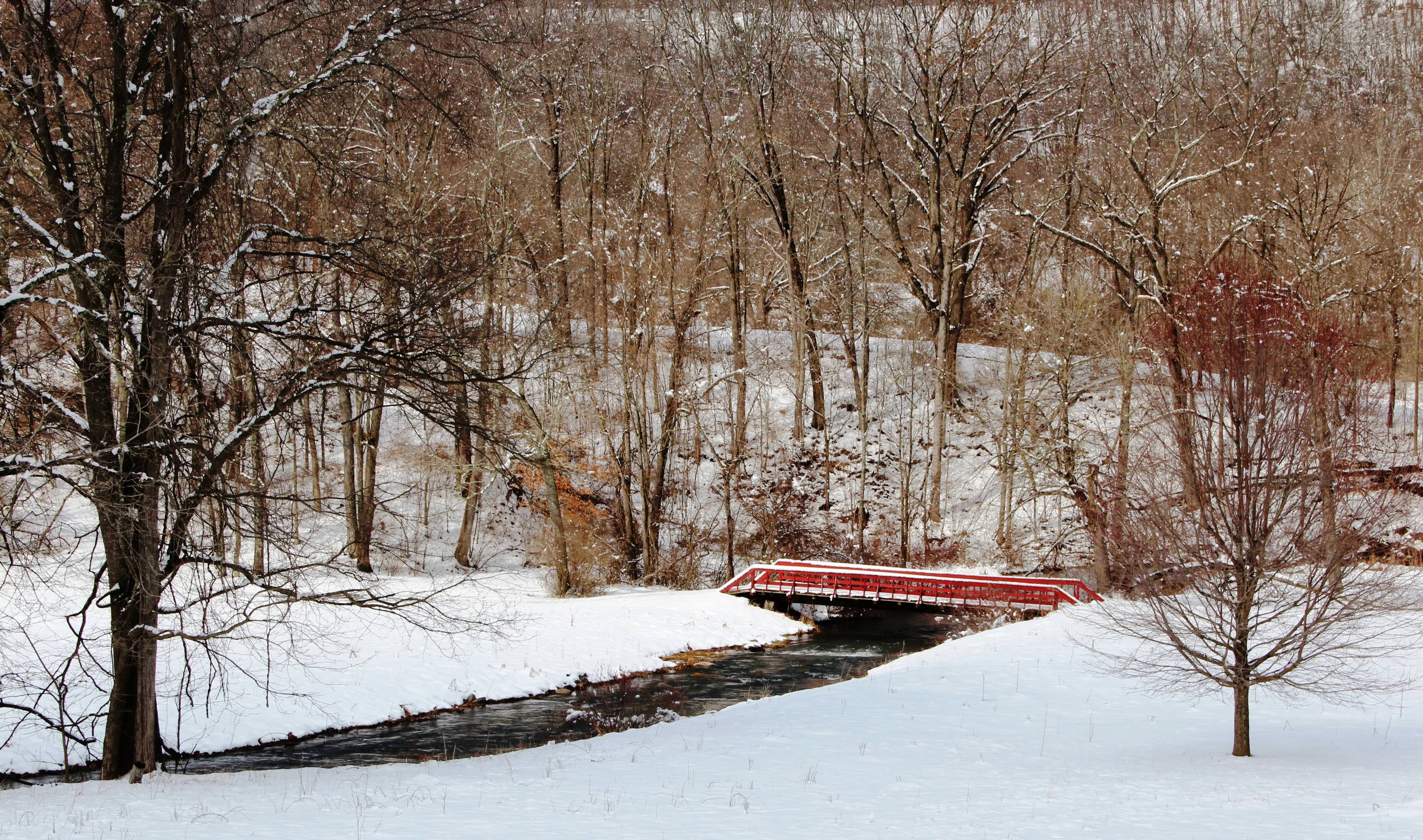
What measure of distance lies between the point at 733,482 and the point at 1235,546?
21.7 m

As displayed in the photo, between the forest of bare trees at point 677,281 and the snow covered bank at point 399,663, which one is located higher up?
the forest of bare trees at point 677,281

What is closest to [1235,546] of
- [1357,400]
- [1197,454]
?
[1197,454]

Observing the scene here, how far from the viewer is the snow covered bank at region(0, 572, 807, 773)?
14.5 metres

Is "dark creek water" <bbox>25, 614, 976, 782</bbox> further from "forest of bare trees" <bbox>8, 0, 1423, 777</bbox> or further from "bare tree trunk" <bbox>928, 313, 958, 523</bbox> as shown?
"bare tree trunk" <bbox>928, 313, 958, 523</bbox>

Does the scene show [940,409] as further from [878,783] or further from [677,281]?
[878,783]

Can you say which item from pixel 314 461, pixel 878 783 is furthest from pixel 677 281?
pixel 878 783

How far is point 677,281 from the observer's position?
34.9 metres

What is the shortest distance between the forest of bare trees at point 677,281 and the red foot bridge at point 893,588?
2502mm

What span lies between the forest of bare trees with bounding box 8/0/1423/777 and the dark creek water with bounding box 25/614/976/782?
7.76ft

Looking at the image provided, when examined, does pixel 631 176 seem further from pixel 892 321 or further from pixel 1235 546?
pixel 1235 546

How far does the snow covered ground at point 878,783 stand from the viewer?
26.2 feet

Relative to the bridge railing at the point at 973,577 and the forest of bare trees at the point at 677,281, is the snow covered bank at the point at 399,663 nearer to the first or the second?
the forest of bare trees at the point at 677,281

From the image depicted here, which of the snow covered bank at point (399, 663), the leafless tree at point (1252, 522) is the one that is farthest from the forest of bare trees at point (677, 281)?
the snow covered bank at point (399, 663)

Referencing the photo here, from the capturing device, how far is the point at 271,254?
411 inches
